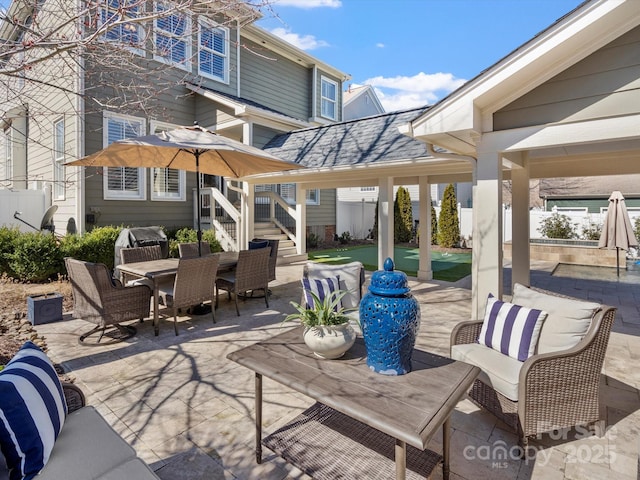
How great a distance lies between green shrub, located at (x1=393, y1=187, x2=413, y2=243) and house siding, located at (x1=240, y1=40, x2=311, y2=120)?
605cm

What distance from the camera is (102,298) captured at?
4.18 m

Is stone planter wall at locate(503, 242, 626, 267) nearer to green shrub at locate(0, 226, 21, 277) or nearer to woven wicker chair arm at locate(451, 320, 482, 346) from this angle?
woven wicker chair arm at locate(451, 320, 482, 346)

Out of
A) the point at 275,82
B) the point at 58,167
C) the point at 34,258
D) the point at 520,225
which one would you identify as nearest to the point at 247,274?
the point at 34,258

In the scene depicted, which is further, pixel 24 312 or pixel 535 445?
pixel 24 312

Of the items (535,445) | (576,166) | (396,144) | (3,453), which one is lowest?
(535,445)

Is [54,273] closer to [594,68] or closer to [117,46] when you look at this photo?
[117,46]

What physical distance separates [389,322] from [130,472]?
146 centimetres

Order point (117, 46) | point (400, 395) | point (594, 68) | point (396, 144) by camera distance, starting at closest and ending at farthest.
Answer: point (400, 395), point (594, 68), point (117, 46), point (396, 144)

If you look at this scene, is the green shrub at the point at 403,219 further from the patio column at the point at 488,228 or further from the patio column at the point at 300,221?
the patio column at the point at 488,228

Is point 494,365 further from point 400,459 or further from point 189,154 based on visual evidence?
point 189,154

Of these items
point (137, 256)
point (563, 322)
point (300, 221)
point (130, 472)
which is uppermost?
point (300, 221)

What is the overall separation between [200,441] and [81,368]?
77.8 inches

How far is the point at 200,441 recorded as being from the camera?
8.51 ft

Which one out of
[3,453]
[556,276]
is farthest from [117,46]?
[556,276]
